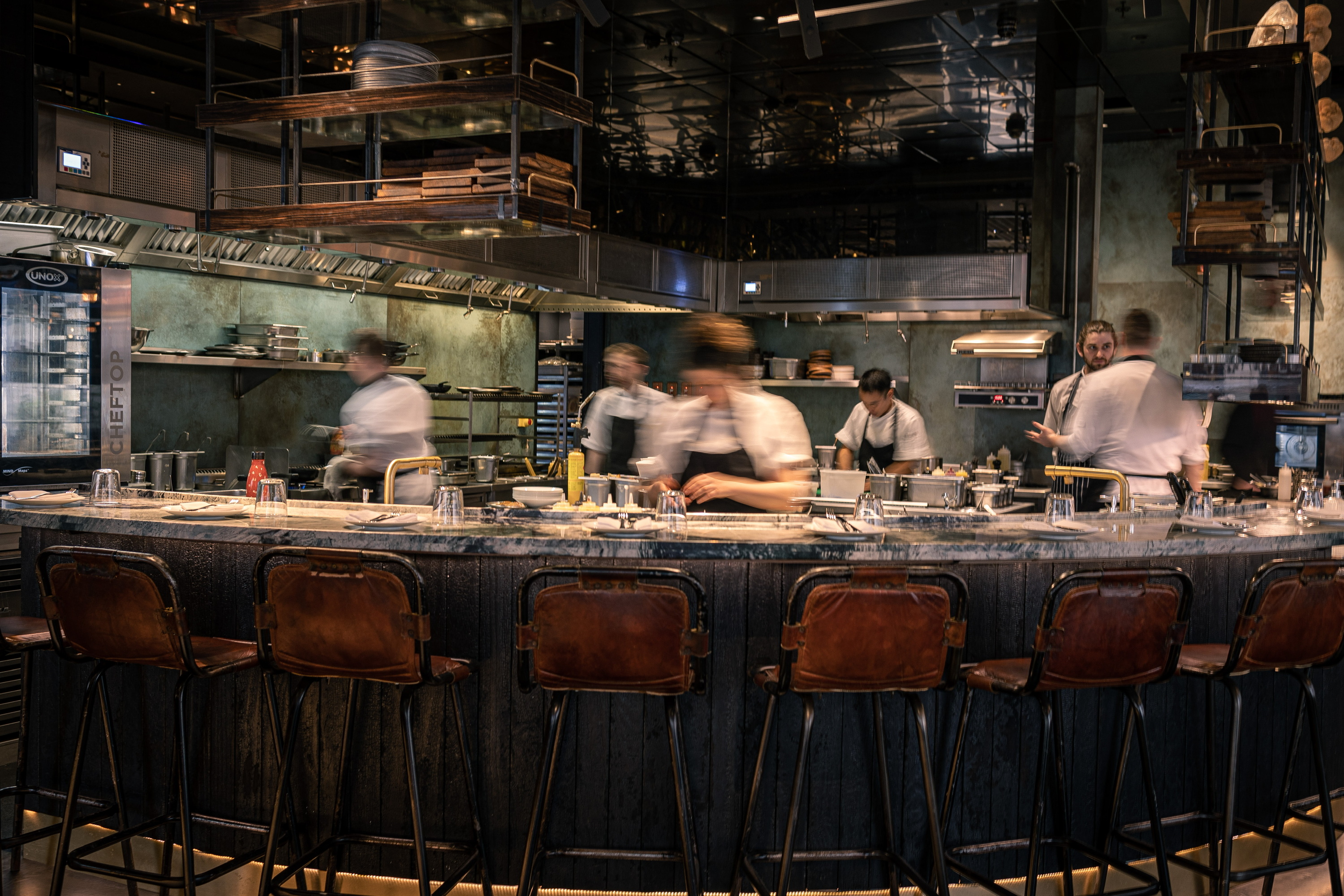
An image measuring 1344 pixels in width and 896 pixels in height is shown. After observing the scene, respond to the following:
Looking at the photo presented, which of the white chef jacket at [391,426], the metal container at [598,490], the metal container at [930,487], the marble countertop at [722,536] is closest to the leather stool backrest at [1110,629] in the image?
the marble countertop at [722,536]

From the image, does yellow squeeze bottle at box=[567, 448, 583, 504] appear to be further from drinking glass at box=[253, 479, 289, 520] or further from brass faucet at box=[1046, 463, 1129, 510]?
brass faucet at box=[1046, 463, 1129, 510]

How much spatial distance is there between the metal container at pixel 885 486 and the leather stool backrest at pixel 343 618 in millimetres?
2937

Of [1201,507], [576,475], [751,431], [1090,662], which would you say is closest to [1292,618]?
[1201,507]

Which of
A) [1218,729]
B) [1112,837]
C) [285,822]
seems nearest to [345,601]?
[285,822]

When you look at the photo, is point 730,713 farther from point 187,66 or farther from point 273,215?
point 187,66

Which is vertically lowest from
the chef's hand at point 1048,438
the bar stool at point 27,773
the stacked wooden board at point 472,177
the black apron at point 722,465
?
the bar stool at point 27,773

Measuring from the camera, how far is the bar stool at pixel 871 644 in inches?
102

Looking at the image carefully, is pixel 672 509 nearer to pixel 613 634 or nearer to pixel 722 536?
pixel 722 536

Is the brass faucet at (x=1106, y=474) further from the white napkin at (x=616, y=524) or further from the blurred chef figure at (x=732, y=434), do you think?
the white napkin at (x=616, y=524)

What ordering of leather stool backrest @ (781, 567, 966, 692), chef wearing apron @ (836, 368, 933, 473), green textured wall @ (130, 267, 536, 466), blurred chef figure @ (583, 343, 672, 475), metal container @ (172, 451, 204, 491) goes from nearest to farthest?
leather stool backrest @ (781, 567, 966, 692)
metal container @ (172, 451, 204, 491)
green textured wall @ (130, 267, 536, 466)
blurred chef figure @ (583, 343, 672, 475)
chef wearing apron @ (836, 368, 933, 473)

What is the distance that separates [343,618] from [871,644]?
1.30 meters

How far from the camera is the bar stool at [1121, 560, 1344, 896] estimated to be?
302cm

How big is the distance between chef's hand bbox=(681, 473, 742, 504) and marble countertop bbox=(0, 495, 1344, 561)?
Result: 1.19 feet

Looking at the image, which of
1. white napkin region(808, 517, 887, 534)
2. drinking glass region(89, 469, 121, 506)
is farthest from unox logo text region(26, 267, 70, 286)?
white napkin region(808, 517, 887, 534)
